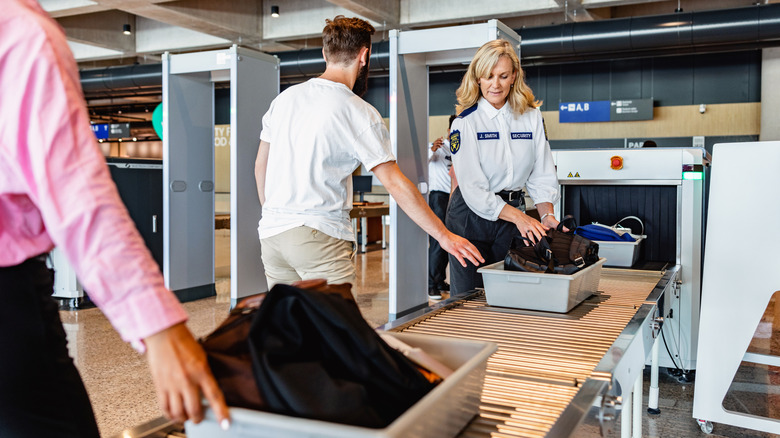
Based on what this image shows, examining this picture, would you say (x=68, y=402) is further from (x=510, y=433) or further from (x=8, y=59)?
(x=510, y=433)

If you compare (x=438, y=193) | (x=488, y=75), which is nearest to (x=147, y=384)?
(x=488, y=75)

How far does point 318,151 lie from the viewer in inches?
80.1

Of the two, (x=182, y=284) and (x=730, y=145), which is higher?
(x=730, y=145)

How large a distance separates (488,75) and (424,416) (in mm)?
1870

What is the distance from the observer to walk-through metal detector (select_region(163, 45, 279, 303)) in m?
4.85

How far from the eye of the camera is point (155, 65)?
34.2ft

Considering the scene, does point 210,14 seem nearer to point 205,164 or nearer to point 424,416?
point 205,164

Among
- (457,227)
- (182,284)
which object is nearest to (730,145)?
(457,227)

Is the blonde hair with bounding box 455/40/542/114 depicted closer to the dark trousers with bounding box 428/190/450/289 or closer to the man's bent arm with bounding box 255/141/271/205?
the man's bent arm with bounding box 255/141/271/205

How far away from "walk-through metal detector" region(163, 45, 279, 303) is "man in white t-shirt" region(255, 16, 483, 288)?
8.85 ft

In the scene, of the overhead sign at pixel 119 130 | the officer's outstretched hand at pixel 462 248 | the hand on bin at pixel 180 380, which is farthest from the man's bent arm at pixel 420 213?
the overhead sign at pixel 119 130

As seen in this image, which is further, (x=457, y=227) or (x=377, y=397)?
(x=457, y=227)

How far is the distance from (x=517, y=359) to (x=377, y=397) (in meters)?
0.55

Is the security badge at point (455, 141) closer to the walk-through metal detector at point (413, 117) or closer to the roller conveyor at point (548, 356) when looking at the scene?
Answer: the roller conveyor at point (548, 356)
